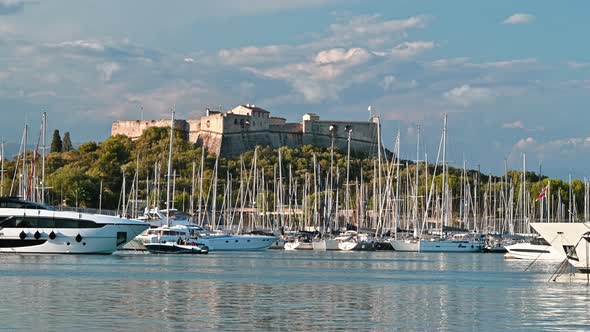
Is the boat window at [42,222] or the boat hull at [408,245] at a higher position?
the boat window at [42,222]

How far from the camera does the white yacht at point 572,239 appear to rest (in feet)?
147

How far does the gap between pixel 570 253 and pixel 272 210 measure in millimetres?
69819

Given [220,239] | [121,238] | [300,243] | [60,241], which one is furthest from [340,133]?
[60,241]

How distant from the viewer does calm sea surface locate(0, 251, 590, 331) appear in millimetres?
Answer: 26969

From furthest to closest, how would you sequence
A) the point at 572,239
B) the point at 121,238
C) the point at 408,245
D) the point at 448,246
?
the point at 448,246, the point at 408,245, the point at 121,238, the point at 572,239

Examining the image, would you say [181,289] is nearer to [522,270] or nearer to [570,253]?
[570,253]

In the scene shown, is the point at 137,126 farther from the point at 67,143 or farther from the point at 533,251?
the point at 533,251

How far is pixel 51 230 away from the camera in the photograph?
60.4m

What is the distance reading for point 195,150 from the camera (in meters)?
152

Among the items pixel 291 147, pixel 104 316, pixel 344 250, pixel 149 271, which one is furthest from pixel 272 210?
pixel 104 316

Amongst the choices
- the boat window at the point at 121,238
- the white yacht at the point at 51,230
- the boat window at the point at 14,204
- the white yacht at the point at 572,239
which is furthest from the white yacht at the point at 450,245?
the white yacht at the point at 572,239

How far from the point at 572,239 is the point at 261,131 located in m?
118

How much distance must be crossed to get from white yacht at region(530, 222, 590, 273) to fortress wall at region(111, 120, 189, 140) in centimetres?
11845

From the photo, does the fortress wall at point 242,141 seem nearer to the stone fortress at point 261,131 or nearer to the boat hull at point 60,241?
the stone fortress at point 261,131
